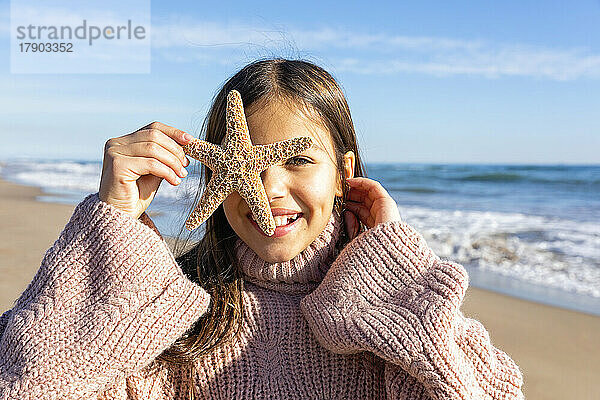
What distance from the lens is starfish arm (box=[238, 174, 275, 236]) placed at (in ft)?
6.89

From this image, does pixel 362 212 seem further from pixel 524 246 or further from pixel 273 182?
pixel 524 246

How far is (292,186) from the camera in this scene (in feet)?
7.41

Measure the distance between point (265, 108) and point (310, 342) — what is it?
89 cm

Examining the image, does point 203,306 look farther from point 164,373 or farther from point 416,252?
point 416,252

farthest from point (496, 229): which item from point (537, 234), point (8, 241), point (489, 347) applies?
point (489, 347)

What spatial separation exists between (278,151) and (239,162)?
141 millimetres

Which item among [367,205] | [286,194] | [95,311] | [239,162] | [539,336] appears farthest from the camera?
[539,336]

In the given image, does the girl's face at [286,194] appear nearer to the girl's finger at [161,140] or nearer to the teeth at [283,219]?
the teeth at [283,219]

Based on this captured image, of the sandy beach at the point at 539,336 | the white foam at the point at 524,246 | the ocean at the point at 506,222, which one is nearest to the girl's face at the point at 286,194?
the ocean at the point at 506,222

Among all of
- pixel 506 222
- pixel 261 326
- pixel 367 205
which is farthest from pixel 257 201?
pixel 506 222

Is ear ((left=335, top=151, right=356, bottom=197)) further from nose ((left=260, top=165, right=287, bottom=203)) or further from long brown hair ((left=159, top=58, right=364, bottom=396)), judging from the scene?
nose ((left=260, top=165, right=287, bottom=203))

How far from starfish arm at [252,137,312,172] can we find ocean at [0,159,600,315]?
34.4 inches

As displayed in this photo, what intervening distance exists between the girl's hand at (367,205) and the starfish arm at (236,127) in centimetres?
57

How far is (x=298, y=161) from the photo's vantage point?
7.46 feet
